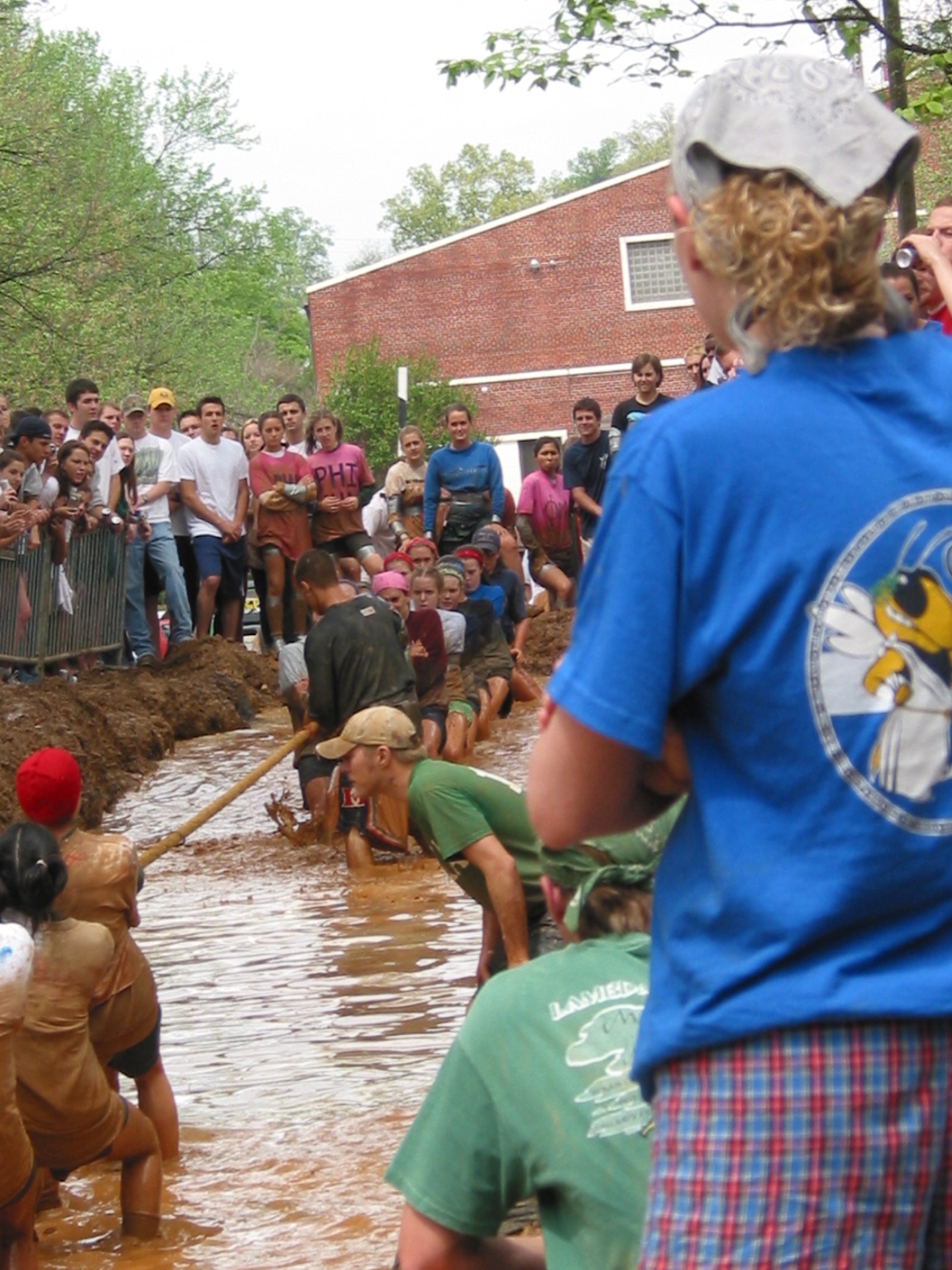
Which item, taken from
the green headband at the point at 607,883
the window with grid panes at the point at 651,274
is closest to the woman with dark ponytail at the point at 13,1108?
the green headband at the point at 607,883

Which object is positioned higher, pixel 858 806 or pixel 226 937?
pixel 858 806

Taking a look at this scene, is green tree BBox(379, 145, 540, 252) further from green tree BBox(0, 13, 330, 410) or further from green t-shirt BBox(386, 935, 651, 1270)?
green t-shirt BBox(386, 935, 651, 1270)

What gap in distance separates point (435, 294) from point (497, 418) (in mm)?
3523

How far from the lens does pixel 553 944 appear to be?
5582 millimetres

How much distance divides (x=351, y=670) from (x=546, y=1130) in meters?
8.46

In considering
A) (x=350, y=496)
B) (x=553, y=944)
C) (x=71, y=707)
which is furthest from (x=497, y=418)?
(x=553, y=944)

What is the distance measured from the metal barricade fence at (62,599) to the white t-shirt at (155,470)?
47 cm

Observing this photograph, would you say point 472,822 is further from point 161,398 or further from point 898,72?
point 161,398

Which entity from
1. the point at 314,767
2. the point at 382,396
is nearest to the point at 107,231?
the point at 382,396

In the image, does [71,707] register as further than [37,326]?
No

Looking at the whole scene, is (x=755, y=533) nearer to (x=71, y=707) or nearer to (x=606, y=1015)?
(x=606, y=1015)

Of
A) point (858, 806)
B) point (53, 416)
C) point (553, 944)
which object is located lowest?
point (553, 944)

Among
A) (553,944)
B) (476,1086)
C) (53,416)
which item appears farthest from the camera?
(53,416)

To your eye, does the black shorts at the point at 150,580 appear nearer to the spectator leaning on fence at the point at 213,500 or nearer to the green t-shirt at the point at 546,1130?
the spectator leaning on fence at the point at 213,500
